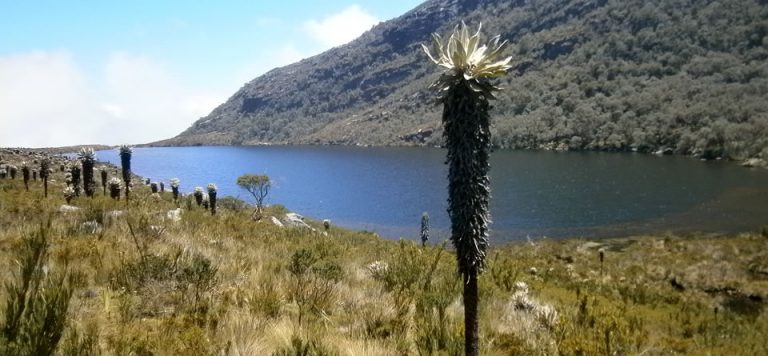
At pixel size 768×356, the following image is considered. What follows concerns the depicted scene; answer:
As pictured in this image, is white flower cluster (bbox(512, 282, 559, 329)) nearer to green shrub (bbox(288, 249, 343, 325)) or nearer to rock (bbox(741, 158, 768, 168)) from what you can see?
green shrub (bbox(288, 249, 343, 325))

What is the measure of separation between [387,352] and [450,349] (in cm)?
80

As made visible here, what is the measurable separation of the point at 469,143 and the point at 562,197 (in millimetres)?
62983

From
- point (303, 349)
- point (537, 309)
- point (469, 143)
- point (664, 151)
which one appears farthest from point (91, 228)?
point (664, 151)

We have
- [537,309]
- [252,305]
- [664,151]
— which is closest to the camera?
[252,305]

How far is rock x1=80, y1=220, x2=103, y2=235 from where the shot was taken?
996cm

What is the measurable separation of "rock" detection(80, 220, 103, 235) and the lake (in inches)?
1368

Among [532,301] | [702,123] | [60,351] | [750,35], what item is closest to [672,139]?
[702,123]

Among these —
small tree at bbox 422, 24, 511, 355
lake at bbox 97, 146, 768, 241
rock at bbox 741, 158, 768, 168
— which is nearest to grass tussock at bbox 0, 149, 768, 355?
small tree at bbox 422, 24, 511, 355

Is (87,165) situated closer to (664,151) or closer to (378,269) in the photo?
(378,269)

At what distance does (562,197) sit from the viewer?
2517 inches

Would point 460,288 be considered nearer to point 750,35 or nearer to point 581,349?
point 581,349

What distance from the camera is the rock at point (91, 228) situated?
9964 millimetres

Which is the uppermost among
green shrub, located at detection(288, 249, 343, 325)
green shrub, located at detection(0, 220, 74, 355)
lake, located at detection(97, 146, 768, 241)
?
green shrub, located at detection(0, 220, 74, 355)

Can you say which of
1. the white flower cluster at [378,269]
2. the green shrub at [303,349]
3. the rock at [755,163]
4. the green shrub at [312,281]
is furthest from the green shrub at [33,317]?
the rock at [755,163]
